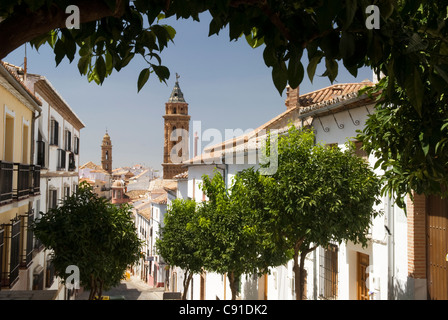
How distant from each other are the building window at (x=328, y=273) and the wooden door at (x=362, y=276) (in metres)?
0.75

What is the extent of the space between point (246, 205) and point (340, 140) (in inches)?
123

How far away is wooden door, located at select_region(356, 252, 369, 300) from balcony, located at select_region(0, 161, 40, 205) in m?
8.08

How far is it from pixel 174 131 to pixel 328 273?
154 ft

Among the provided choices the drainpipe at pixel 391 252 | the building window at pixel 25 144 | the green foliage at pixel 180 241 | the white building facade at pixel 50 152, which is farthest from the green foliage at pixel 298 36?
the green foliage at pixel 180 241

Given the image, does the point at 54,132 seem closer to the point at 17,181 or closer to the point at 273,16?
the point at 17,181

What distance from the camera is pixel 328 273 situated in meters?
12.0

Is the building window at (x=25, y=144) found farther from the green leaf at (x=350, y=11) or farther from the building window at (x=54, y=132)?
the green leaf at (x=350, y=11)

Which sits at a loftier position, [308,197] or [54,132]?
[54,132]

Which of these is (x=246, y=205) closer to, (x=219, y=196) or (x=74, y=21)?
(x=219, y=196)

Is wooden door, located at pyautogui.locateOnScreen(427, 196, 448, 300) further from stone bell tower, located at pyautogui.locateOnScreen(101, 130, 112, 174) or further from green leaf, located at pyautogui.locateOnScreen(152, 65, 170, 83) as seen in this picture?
stone bell tower, located at pyautogui.locateOnScreen(101, 130, 112, 174)

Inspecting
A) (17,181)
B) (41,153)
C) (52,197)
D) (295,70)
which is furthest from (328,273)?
(295,70)

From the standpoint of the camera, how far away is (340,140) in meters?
11.4
